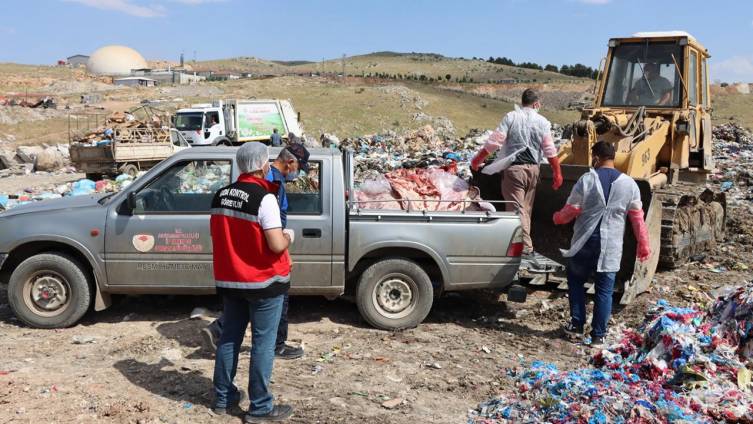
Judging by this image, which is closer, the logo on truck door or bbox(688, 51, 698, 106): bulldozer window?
the logo on truck door

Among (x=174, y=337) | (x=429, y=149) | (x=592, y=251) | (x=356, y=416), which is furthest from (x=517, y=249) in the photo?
(x=429, y=149)

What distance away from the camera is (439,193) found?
704cm

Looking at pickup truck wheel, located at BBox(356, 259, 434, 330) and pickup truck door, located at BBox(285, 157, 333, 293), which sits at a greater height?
pickup truck door, located at BBox(285, 157, 333, 293)

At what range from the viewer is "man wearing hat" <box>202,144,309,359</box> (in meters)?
5.20

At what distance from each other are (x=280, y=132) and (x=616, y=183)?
19731 mm

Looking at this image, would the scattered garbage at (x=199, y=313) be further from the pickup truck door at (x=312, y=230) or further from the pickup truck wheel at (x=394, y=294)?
the pickup truck wheel at (x=394, y=294)

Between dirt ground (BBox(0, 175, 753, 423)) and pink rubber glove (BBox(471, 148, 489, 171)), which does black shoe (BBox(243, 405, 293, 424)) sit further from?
pink rubber glove (BBox(471, 148, 489, 171))

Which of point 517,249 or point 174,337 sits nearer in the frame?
point 174,337

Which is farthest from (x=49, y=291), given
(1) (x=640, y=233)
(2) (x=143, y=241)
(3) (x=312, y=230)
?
(1) (x=640, y=233)

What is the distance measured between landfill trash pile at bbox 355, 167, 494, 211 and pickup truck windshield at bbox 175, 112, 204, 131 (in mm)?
17514

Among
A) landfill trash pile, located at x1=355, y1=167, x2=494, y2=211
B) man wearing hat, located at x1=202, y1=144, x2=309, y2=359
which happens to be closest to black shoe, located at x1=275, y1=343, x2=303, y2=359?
man wearing hat, located at x1=202, y1=144, x2=309, y2=359

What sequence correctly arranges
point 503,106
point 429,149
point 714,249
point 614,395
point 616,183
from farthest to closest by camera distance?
point 503,106
point 429,149
point 714,249
point 616,183
point 614,395

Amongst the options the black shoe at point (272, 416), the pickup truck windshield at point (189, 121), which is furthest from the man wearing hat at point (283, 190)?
the pickup truck windshield at point (189, 121)

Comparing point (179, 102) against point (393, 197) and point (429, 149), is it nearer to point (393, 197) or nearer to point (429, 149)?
point (429, 149)
